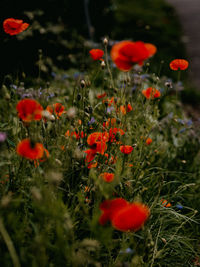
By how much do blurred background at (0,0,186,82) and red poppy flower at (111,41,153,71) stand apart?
63 cm

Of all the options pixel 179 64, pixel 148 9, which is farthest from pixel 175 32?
pixel 179 64

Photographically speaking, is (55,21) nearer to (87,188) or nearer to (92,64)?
(92,64)

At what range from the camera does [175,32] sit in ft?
19.8

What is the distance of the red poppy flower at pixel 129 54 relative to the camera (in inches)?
39.0

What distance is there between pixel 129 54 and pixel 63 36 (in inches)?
103

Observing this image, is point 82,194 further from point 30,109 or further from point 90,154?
point 30,109

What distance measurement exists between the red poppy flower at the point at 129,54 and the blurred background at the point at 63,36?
2.06 ft

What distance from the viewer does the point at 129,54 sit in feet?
3.33

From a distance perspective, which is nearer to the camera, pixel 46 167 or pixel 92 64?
pixel 46 167

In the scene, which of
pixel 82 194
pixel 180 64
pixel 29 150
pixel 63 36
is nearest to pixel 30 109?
pixel 29 150

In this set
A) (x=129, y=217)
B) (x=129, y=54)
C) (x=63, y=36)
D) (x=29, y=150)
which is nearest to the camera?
(x=129, y=217)

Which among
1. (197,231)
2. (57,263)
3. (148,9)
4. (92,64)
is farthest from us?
(148,9)

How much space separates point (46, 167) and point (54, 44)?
2372 millimetres

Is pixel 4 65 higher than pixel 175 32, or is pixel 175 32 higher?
pixel 4 65
